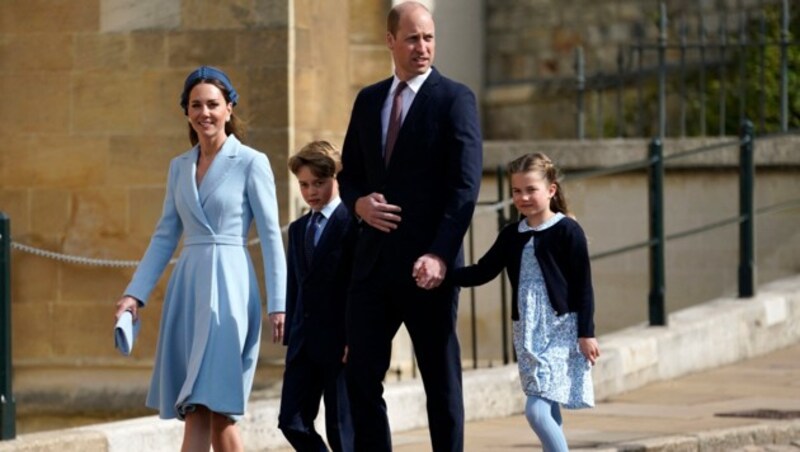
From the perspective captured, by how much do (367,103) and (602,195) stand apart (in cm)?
804

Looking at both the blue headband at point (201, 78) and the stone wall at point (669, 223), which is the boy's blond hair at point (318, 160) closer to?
the blue headband at point (201, 78)

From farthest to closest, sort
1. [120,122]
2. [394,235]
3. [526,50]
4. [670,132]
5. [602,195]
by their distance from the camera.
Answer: [526,50]
[670,132]
[602,195]
[120,122]
[394,235]

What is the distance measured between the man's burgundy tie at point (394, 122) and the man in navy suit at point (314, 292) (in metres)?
0.50

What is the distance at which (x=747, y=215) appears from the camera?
13.9 meters

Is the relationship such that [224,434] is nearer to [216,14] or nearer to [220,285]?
[220,285]

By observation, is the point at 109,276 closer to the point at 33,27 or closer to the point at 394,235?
the point at 33,27

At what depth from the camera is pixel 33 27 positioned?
11.9m

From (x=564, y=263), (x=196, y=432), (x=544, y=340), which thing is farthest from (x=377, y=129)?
(x=196, y=432)

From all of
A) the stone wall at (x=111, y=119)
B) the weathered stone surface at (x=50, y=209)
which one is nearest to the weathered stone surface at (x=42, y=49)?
the stone wall at (x=111, y=119)

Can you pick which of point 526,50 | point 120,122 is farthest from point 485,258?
point 526,50

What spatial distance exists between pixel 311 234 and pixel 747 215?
6.20 metres

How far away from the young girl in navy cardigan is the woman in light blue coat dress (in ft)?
2.75

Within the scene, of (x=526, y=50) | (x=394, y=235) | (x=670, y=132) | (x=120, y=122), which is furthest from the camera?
(x=526, y=50)

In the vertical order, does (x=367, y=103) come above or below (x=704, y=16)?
below
